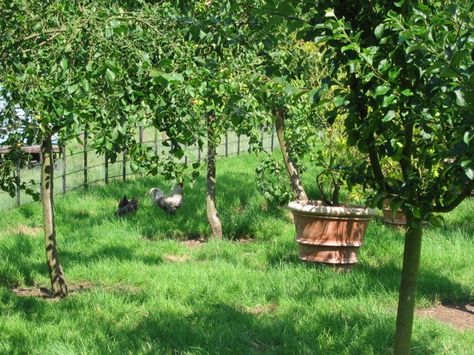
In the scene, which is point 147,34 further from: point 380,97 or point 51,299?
point 51,299

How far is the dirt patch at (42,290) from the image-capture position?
6984 millimetres

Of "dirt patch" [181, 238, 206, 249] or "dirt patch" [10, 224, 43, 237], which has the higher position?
"dirt patch" [10, 224, 43, 237]

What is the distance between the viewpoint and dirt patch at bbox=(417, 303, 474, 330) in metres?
6.14

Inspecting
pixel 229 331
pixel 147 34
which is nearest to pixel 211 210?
pixel 229 331

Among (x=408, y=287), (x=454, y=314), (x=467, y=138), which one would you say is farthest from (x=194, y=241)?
(x=467, y=138)

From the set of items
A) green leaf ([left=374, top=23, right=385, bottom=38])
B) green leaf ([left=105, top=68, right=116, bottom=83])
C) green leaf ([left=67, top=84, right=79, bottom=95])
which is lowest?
green leaf ([left=67, top=84, right=79, bottom=95])

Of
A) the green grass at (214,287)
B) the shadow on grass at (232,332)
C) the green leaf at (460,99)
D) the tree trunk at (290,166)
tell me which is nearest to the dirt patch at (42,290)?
the green grass at (214,287)

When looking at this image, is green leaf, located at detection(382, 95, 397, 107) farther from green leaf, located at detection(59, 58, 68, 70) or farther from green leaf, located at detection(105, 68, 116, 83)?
green leaf, located at detection(59, 58, 68, 70)

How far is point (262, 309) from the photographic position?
20.8 feet

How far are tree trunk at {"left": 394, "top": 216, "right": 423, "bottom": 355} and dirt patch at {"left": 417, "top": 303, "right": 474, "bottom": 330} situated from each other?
2756 mm

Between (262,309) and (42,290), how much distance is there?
231 centimetres

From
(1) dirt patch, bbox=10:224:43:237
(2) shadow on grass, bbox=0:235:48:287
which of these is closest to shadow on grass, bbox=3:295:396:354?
(2) shadow on grass, bbox=0:235:48:287

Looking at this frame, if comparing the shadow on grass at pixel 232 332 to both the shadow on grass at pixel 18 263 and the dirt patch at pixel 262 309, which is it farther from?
the shadow on grass at pixel 18 263

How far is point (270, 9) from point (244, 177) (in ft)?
32.6
